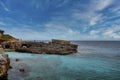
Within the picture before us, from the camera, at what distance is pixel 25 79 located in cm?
2145

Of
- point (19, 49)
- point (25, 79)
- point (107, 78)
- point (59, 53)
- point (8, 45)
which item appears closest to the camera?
point (25, 79)

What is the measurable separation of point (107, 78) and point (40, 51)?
37.1 m

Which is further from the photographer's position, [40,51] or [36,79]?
[40,51]

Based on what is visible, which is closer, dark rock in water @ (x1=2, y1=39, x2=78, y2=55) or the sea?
the sea

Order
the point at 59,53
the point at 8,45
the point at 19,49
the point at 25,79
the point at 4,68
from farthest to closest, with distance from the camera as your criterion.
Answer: the point at 8,45, the point at 19,49, the point at 59,53, the point at 25,79, the point at 4,68

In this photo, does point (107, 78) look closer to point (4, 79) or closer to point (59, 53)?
point (4, 79)

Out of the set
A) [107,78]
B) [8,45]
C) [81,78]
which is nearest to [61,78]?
[81,78]

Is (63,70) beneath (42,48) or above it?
beneath

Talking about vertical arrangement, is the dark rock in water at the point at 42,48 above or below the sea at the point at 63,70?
above

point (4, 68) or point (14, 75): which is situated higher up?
point (4, 68)

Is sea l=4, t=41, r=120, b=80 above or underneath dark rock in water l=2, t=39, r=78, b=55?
underneath

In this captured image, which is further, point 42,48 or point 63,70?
point 42,48

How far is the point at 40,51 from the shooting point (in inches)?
2235

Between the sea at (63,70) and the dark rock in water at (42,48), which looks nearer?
the sea at (63,70)
